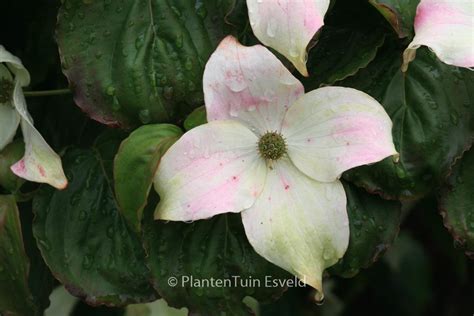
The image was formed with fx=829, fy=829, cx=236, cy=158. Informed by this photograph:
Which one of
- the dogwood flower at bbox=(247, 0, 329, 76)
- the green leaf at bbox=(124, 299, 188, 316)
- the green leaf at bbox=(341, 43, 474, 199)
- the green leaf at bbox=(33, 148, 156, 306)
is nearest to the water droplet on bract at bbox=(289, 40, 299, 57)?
the dogwood flower at bbox=(247, 0, 329, 76)

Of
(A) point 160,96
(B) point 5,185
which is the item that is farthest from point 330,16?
(B) point 5,185

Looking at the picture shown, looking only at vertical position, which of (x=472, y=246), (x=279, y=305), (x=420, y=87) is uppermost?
(x=420, y=87)

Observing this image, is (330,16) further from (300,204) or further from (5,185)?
(5,185)

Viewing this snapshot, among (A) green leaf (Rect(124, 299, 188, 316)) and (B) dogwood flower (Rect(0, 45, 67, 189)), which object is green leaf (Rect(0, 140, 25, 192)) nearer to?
(B) dogwood flower (Rect(0, 45, 67, 189))

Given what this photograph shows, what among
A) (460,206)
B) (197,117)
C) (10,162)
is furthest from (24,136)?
(460,206)

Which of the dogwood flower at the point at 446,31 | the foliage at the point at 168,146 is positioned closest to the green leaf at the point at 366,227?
the foliage at the point at 168,146

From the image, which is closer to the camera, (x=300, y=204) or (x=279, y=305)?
(x=300, y=204)

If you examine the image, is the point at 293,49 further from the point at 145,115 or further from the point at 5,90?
the point at 5,90
